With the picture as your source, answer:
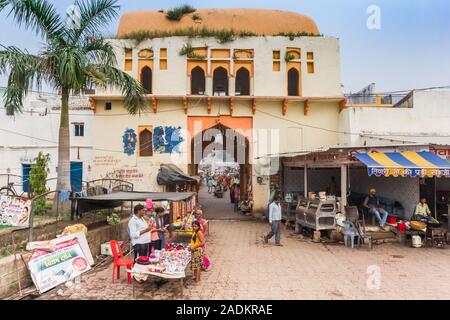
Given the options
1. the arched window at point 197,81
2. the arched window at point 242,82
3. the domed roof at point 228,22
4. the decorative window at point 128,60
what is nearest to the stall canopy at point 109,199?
the arched window at point 197,81

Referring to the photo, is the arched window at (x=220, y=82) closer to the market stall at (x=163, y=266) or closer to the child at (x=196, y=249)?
the child at (x=196, y=249)

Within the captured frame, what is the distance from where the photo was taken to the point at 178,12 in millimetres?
19156

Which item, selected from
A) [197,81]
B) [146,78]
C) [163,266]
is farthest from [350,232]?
[146,78]

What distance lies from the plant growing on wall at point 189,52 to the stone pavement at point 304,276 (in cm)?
1041

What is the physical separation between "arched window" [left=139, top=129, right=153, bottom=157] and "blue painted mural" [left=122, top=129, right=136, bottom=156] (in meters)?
0.34

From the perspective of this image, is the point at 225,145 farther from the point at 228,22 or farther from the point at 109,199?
the point at 109,199

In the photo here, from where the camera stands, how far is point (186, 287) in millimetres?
7129

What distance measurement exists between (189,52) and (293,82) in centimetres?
557

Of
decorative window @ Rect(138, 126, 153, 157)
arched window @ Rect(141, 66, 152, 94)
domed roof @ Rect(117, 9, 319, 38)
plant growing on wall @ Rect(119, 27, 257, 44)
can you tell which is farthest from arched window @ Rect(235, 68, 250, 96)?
decorative window @ Rect(138, 126, 153, 157)

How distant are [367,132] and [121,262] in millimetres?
13298

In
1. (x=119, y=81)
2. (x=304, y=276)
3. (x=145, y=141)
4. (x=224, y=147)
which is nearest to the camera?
(x=304, y=276)

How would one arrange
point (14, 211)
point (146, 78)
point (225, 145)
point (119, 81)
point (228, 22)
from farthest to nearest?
point (225, 145)
point (228, 22)
point (146, 78)
point (119, 81)
point (14, 211)

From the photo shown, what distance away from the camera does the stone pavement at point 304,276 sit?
22.1 ft

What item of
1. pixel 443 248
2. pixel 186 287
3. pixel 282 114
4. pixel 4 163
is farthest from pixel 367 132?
pixel 4 163
